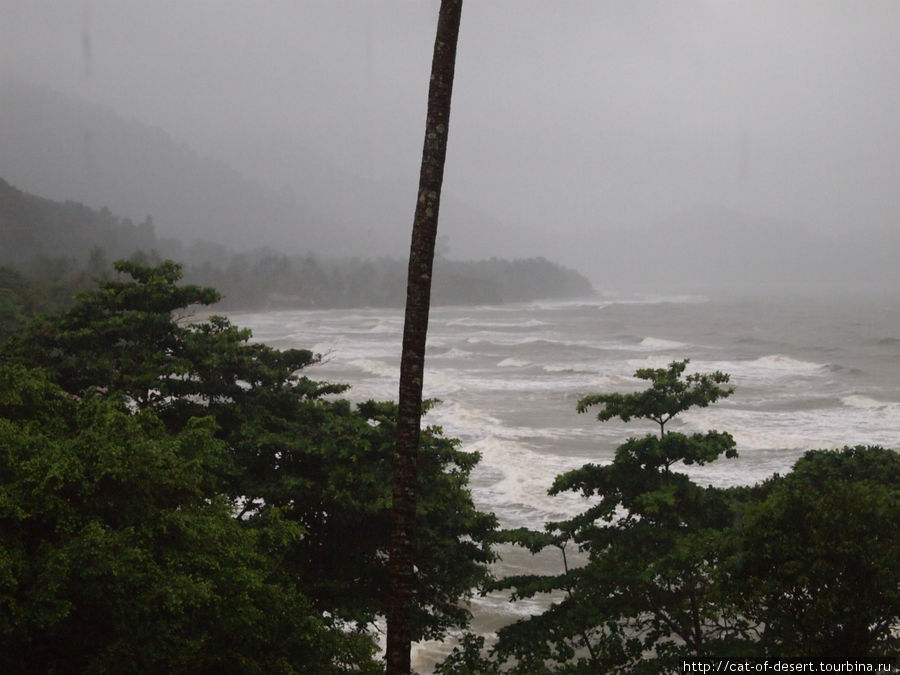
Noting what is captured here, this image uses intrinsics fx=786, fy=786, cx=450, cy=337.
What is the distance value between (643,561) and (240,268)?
119 m

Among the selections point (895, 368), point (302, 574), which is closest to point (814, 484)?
point (302, 574)

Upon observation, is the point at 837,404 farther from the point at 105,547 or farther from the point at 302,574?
the point at 105,547

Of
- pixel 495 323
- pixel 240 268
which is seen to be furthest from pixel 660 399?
pixel 240 268

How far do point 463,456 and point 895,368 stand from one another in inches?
1662

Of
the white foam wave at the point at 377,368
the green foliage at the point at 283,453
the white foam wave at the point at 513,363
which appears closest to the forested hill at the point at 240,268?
the white foam wave at the point at 377,368

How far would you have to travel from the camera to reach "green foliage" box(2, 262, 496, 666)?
32.2ft

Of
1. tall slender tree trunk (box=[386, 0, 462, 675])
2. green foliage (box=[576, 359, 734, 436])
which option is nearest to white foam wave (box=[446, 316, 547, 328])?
green foliage (box=[576, 359, 734, 436])

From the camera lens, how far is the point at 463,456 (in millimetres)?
11789

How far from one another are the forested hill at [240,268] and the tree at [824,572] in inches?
3130

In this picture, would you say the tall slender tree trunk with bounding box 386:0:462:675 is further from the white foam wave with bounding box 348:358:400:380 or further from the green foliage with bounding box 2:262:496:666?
the white foam wave with bounding box 348:358:400:380

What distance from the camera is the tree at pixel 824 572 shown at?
5.80 metres

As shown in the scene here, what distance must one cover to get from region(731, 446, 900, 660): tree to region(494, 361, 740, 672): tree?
1.90 feet

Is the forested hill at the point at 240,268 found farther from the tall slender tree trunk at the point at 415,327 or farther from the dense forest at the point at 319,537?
the tall slender tree trunk at the point at 415,327

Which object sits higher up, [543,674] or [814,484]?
[814,484]
